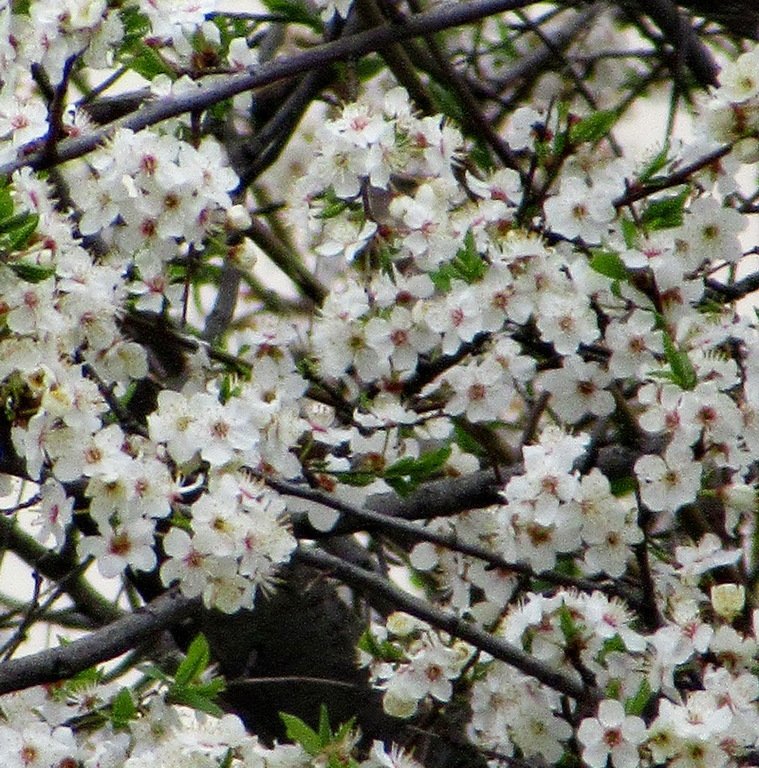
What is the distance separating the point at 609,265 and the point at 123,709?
3.67 ft

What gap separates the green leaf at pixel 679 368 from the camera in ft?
8.44

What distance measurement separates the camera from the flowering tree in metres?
2.54

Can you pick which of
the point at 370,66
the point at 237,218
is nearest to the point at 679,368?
the point at 237,218

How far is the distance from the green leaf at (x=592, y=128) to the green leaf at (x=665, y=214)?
6.6 inches

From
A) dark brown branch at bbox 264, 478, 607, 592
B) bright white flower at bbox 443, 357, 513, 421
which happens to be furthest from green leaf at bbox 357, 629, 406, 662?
bright white flower at bbox 443, 357, 513, 421

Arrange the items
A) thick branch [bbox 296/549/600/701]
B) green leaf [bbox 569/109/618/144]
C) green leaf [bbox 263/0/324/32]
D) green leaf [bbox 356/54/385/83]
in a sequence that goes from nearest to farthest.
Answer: thick branch [bbox 296/549/600/701], green leaf [bbox 569/109/618/144], green leaf [bbox 263/0/324/32], green leaf [bbox 356/54/385/83]

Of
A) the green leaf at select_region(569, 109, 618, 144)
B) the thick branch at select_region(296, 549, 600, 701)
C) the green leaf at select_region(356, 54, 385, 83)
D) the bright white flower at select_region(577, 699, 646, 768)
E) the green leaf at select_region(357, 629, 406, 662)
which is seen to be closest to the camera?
the bright white flower at select_region(577, 699, 646, 768)

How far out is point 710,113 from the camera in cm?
261

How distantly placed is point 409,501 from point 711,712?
70 cm

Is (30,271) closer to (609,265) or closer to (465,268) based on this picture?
(465,268)

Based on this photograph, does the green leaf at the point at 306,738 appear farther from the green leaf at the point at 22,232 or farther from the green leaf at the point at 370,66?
the green leaf at the point at 370,66

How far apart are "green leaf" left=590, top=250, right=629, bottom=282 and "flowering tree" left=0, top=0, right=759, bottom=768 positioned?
0.13 feet

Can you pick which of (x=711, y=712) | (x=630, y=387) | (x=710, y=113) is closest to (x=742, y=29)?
(x=630, y=387)

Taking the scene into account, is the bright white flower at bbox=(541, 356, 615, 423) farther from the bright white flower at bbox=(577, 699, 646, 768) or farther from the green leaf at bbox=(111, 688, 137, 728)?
the green leaf at bbox=(111, 688, 137, 728)
